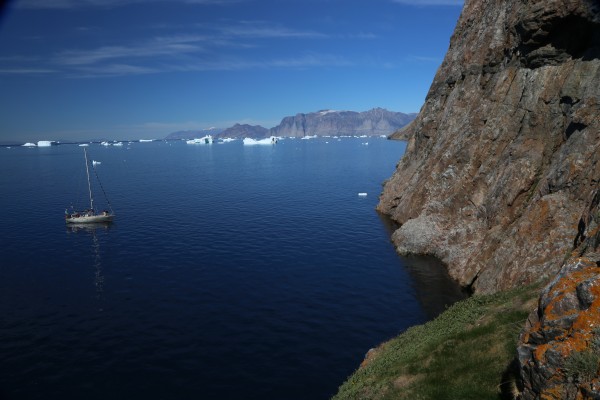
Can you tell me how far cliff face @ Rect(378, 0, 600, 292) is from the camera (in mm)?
35688

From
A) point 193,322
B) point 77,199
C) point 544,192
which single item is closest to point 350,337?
point 193,322

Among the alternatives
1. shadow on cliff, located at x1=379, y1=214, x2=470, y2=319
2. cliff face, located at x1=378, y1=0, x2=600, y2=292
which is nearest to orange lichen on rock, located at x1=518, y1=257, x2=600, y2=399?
cliff face, located at x1=378, y1=0, x2=600, y2=292

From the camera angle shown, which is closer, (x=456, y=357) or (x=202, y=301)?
(x=456, y=357)

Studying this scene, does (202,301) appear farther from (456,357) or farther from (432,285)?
(456,357)

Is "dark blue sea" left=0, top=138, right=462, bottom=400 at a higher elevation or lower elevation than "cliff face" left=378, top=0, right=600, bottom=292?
lower

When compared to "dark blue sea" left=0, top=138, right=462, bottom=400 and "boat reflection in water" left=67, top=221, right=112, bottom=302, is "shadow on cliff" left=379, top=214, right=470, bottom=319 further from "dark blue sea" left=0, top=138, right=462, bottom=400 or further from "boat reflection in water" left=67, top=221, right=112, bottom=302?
"boat reflection in water" left=67, top=221, right=112, bottom=302

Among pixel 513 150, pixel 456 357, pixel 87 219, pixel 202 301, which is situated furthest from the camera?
pixel 87 219

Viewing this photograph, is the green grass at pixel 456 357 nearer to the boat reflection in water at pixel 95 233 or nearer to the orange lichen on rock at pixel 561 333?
the orange lichen on rock at pixel 561 333

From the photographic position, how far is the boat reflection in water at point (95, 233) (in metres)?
51.1

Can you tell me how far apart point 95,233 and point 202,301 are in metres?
42.0

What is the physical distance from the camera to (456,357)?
63.6 ft

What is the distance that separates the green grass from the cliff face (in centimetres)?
1094

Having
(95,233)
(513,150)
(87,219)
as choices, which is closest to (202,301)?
(513,150)

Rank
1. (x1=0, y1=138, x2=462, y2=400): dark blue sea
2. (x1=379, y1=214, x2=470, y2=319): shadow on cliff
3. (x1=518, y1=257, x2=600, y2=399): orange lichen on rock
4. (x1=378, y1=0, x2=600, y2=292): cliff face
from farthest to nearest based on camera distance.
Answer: (x1=379, y1=214, x2=470, y2=319): shadow on cliff, (x1=378, y1=0, x2=600, y2=292): cliff face, (x1=0, y1=138, x2=462, y2=400): dark blue sea, (x1=518, y1=257, x2=600, y2=399): orange lichen on rock
